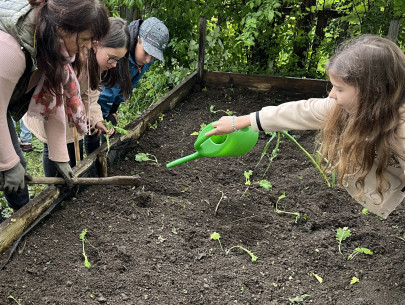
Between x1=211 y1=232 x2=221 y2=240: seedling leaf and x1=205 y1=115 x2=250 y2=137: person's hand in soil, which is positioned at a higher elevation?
x1=205 y1=115 x2=250 y2=137: person's hand in soil

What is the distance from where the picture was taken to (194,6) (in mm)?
4945

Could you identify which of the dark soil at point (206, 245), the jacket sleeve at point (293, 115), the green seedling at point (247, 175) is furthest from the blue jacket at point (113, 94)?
the jacket sleeve at point (293, 115)

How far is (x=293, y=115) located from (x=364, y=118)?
38 centimetres

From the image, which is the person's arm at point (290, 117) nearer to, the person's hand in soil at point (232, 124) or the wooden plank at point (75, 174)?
the person's hand in soil at point (232, 124)

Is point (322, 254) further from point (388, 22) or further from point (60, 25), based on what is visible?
point (388, 22)

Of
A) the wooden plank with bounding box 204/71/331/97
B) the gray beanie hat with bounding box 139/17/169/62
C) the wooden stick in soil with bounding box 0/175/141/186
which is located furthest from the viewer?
the wooden plank with bounding box 204/71/331/97

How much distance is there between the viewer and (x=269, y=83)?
4973mm

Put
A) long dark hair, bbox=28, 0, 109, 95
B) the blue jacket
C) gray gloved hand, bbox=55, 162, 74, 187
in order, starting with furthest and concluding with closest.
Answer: the blue jacket < gray gloved hand, bbox=55, 162, 74, 187 < long dark hair, bbox=28, 0, 109, 95

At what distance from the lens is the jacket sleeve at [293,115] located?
224 centimetres

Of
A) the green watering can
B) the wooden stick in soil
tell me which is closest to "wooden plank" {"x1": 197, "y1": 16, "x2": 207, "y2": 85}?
the wooden stick in soil

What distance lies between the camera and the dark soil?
2.18m

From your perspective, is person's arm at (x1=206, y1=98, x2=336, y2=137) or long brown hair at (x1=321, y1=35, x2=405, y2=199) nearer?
long brown hair at (x1=321, y1=35, x2=405, y2=199)

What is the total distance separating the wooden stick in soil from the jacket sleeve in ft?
3.39

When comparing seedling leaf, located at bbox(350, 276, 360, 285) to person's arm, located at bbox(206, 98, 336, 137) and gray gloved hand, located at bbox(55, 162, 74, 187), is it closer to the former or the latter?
person's arm, located at bbox(206, 98, 336, 137)
